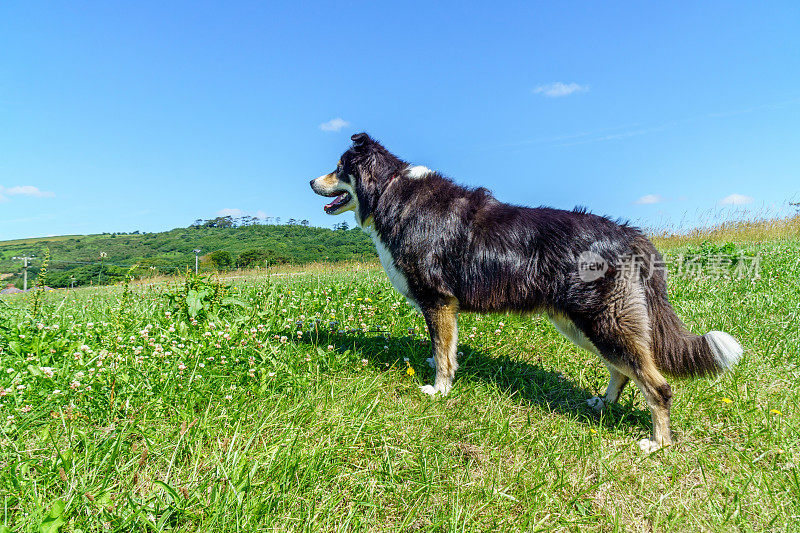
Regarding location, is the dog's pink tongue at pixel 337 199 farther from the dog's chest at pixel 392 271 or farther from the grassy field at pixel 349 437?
the grassy field at pixel 349 437

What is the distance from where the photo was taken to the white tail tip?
9.16ft

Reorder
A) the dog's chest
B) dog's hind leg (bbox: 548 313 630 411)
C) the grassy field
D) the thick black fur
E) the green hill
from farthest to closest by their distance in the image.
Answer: the green hill, the dog's chest, dog's hind leg (bbox: 548 313 630 411), the thick black fur, the grassy field

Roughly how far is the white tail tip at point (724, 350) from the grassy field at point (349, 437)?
599mm

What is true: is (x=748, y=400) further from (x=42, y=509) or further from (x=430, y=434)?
(x=42, y=509)

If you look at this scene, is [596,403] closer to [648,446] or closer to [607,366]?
[607,366]

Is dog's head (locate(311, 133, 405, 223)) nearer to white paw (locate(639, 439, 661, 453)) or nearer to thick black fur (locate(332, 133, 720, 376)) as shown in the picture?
thick black fur (locate(332, 133, 720, 376))

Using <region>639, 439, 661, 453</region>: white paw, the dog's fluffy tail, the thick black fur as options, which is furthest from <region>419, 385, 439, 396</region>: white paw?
the dog's fluffy tail

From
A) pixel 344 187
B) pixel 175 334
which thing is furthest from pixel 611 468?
pixel 175 334

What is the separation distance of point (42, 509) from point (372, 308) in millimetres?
3555

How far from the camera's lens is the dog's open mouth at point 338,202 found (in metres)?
4.19

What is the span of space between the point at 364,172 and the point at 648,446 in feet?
9.99

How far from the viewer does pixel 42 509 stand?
6.19 feet

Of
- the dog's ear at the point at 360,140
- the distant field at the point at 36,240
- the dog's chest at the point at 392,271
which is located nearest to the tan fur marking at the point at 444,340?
the dog's chest at the point at 392,271

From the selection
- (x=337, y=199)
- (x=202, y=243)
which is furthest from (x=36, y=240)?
(x=337, y=199)
